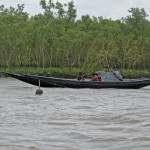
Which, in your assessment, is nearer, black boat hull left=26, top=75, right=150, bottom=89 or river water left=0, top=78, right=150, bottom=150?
river water left=0, top=78, right=150, bottom=150

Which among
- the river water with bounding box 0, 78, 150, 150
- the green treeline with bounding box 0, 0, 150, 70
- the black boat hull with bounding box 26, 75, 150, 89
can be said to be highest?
the green treeline with bounding box 0, 0, 150, 70

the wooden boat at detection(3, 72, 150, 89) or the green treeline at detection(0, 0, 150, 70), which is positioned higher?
the green treeline at detection(0, 0, 150, 70)

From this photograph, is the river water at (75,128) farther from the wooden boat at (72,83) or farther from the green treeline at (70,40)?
the green treeline at (70,40)

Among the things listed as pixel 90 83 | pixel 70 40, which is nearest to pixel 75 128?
pixel 90 83

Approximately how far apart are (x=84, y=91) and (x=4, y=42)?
18415 mm

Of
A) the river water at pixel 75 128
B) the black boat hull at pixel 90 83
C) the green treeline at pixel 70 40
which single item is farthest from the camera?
the green treeline at pixel 70 40

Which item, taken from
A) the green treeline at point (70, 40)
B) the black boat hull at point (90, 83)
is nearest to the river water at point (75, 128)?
the black boat hull at point (90, 83)

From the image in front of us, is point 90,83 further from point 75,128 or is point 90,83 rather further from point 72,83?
point 75,128

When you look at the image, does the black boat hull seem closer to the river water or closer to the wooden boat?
the wooden boat

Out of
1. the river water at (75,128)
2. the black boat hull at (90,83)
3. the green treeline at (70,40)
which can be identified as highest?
the green treeline at (70,40)

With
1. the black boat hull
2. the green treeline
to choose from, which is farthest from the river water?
the green treeline

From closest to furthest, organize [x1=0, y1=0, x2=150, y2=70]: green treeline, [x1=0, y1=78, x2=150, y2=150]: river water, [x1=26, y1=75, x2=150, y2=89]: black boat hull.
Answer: [x1=0, y1=78, x2=150, y2=150]: river water, [x1=26, y1=75, x2=150, y2=89]: black boat hull, [x1=0, y1=0, x2=150, y2=70]: green treeline

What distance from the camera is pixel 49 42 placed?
35.1 metres

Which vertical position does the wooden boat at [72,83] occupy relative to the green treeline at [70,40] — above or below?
below
